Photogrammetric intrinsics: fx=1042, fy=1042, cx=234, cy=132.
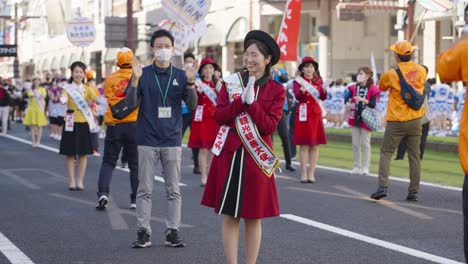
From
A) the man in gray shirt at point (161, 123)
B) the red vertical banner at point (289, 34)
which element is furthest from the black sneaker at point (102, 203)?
the red vertical banner at point (289, 34)

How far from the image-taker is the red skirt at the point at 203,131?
1475cm

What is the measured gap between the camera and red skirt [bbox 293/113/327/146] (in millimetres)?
14898

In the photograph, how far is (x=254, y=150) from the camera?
7000 mm

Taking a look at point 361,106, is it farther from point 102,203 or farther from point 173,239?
point 173,239

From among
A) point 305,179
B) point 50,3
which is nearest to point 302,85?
point 305,179

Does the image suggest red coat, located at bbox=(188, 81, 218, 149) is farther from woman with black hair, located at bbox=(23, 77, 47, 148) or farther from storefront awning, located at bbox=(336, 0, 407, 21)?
storefront awning, located at bbox=(336, 0, 407, 21)

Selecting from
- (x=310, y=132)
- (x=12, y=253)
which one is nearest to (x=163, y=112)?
(x=12, y=253)

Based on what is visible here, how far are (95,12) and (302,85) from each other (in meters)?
56.7

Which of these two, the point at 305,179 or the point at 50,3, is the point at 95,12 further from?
the point at 305,179

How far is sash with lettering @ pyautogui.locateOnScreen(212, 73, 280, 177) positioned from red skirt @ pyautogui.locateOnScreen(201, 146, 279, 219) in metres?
0.04

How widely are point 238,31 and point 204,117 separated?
109ft

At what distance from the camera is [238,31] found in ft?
157

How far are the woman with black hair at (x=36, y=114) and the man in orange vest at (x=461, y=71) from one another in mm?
20083

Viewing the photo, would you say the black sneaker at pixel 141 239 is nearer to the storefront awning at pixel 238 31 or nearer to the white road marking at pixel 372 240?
the white road marking at pixel 372 240
